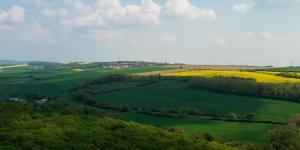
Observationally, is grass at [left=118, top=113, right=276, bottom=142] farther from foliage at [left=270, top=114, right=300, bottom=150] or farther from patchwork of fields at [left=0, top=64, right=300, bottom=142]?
foliage at [left=270, top=114, right=300, bottom=150]

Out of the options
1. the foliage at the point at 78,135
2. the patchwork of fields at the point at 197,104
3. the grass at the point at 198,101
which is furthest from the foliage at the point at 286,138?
the grass at the point at 198,101

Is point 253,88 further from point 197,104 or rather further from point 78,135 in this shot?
point 78,135

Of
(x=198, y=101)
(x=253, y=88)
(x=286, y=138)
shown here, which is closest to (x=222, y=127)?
(x=286, y=138)

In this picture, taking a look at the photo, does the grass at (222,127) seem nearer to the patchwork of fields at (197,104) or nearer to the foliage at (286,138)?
the patchwork of fields at (197,104)

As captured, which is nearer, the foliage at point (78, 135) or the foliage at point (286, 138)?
the foliage at point (78, 135)

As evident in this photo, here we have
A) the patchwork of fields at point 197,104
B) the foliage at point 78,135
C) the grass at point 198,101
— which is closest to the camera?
the foliage at point 78,135

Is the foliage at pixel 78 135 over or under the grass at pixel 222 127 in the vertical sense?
over

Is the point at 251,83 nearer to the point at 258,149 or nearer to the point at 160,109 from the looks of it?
the point at 160,109

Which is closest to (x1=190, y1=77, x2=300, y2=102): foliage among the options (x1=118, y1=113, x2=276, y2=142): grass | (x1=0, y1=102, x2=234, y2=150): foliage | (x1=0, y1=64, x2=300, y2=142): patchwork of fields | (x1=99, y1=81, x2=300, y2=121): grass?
(x1=0, y1=64, x2=300, y2=142): patchwork of fields
